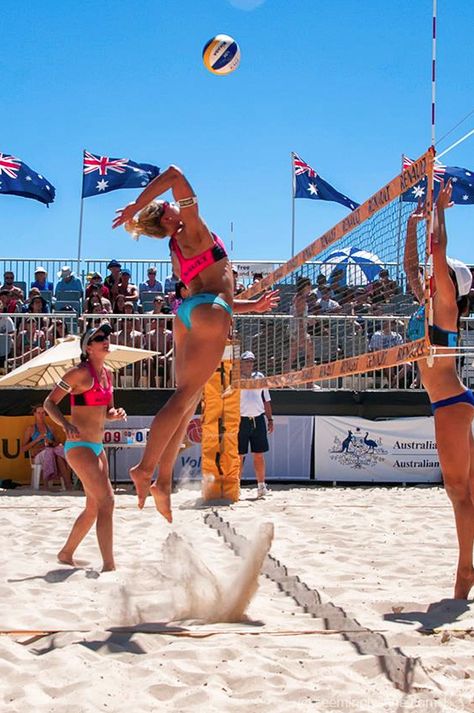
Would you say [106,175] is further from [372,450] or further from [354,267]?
[372,450]

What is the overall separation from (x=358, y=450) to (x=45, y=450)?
4.44 metres

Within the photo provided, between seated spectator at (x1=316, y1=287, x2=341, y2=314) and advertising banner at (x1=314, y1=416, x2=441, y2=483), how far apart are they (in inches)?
72.2

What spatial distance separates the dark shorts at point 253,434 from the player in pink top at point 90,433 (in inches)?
194

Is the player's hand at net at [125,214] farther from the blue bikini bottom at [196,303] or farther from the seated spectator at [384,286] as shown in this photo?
the seated spectator at [384,286]

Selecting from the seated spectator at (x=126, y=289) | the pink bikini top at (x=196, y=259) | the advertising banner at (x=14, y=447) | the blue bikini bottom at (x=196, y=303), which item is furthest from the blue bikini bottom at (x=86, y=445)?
the seated spectator at (x=126, y=289)

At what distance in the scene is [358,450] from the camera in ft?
40.0

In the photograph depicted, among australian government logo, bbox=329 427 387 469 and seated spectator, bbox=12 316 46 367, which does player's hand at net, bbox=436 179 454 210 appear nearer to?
australian government logo, bbox=329 427 387 469

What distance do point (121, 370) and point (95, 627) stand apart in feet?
27.2

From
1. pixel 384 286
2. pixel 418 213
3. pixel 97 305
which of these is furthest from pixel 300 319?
pixel 97 305

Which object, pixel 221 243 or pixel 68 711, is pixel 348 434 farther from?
pixel 68 711

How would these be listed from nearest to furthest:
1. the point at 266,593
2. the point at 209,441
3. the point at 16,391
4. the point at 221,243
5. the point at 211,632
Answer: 1. the point at 211,632
2. the point at 221,243
3. the point at 266,593
4. the point at 209,441
5. the point at 16,391

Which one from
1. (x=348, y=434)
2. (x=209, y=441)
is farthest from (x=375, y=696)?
(x=348, y=434)

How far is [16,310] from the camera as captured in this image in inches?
509

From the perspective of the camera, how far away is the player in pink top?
5.77 meters
